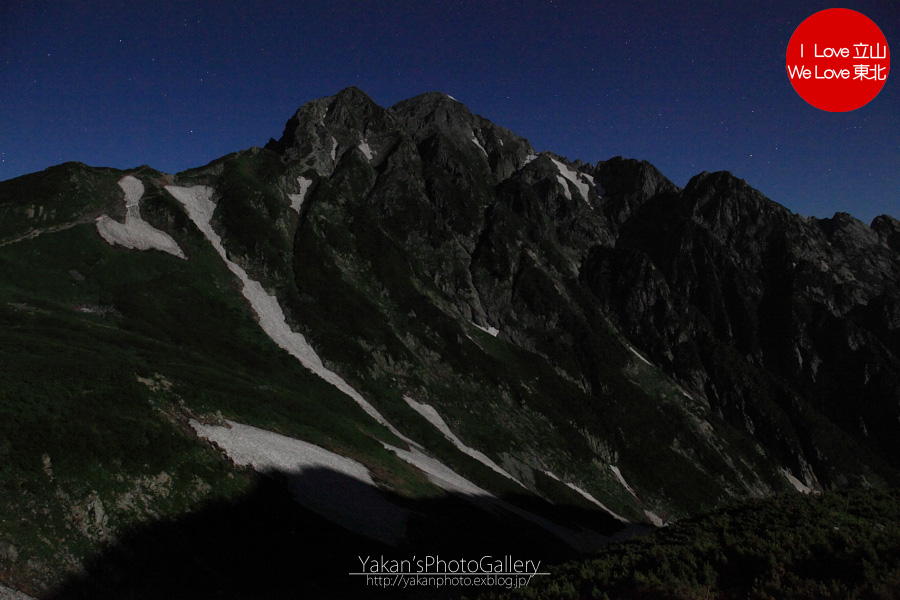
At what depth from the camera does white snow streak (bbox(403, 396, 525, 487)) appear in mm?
78881

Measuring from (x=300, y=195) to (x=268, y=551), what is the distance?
127969 mm

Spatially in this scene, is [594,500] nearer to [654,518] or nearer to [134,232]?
[654,518]

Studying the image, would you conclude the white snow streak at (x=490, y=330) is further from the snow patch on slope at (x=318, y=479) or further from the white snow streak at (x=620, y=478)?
the snow patch on slope at (x=318, y=479)

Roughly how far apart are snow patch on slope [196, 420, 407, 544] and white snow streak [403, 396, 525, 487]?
135 feet

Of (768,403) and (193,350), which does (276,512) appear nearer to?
(193,350)

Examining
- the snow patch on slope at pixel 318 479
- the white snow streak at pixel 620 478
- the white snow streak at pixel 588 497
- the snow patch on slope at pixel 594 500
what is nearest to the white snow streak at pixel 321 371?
the snow patch on slope at pixel 318 479

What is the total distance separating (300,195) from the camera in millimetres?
139625

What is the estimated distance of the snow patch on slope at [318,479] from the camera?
3186 cm

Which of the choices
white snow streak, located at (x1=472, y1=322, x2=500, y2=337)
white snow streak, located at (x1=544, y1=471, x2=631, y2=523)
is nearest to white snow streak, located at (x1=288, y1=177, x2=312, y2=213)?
white snow streak, located at (x1=472, y1=322, x2=500, y2=337)

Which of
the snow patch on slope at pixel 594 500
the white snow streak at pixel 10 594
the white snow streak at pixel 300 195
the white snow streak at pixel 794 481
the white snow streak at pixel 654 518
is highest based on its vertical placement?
the white snow streak at pixel 300 195

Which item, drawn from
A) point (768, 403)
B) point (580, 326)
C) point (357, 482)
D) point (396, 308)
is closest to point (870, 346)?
point (768, 403)

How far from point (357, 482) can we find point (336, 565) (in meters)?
11.9

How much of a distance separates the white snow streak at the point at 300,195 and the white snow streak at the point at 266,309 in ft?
75.9

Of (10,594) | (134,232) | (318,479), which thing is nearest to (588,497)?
(318,479)
